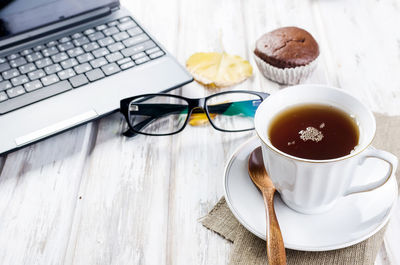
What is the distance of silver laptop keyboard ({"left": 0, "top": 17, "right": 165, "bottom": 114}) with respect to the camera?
783 millimetres

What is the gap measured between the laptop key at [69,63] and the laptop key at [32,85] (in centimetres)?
6

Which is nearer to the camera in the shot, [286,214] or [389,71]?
[286,214]

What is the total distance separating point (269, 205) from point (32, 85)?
50 centimetres

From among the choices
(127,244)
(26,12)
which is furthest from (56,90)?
(127,244)

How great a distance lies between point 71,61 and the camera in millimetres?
839

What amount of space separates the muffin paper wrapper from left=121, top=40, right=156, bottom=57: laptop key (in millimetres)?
218

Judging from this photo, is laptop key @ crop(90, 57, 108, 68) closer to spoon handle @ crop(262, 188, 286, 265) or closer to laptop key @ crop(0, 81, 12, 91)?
laptop key @ crop(0, 81, 12, 91)

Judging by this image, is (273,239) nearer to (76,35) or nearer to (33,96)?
(33,96)

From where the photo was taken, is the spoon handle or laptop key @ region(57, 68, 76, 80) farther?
laptop key @ region(57, 68, 76, 80)

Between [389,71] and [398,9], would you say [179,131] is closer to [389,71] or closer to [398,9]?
[389,71]

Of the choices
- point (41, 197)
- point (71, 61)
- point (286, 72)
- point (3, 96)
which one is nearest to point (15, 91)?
point (3, 96)

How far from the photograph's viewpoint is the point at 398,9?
104 cm

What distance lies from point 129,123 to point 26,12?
35cm

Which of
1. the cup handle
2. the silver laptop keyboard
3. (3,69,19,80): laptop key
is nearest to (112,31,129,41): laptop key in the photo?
the silver laptop keyboard
